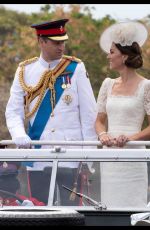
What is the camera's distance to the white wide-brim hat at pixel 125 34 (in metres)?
11.2

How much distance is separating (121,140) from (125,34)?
1191 mm

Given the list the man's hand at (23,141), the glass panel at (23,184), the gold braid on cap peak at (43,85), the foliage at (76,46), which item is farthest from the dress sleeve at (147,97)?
the foliage at (76,46)

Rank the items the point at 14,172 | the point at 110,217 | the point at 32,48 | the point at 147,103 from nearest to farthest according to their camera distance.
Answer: the point at 110,217 → the point at 14,172 → the point at 147,103 → the point at 32,48

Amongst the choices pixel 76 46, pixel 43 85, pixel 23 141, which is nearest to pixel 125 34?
pixel 43 85

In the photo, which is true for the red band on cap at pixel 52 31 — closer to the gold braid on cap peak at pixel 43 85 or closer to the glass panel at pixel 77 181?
the gold braid on cap peak at pixel 43 85

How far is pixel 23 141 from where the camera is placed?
35.1 feet

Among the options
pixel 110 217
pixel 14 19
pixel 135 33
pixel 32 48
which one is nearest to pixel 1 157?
pixel 110 217

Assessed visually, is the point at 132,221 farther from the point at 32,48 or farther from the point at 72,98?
the point at 32,48

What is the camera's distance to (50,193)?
32.5 feet

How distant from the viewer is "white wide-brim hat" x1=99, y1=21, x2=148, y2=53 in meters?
11.2

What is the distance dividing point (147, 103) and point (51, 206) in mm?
1690

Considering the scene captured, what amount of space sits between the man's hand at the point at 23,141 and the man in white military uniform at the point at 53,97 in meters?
0.53

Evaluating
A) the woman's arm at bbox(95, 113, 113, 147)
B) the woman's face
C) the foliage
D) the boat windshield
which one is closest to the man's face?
the woman's face

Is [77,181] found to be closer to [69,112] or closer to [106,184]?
[106,184]
